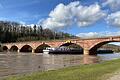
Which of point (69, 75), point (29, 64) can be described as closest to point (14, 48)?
point (29, 64)

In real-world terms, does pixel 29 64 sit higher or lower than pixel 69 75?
higher

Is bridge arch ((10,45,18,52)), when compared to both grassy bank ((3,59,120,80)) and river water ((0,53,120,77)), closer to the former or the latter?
river water ((0,53,120,77))

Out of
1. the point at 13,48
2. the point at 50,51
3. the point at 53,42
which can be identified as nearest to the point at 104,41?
the point at 50,51

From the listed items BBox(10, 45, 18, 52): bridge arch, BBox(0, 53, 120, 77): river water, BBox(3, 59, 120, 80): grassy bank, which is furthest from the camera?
BBox(10, 45, 18, 52): bridge arch

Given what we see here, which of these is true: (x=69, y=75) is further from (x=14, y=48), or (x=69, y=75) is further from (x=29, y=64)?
(x=14, y=48)

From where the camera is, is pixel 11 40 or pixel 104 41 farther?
pixel 11 40

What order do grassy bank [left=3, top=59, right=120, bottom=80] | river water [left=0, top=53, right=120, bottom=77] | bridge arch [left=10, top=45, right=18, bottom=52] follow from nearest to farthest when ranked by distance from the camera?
grassy bank [left=3, top=59, right=120, bottom=80], river water [left=0, top=53, right=120, bottom=77], bridge arch [left=10, top=45, right=18, bottom=52]

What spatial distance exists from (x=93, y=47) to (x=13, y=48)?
7024cm

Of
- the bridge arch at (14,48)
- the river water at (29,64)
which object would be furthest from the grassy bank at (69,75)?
the bridge arch at (14,48)

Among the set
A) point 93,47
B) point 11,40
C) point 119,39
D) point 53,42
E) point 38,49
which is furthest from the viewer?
point 11,40

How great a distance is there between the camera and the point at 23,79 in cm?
1847

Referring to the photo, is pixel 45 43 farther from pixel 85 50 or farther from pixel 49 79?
pixel 49 79

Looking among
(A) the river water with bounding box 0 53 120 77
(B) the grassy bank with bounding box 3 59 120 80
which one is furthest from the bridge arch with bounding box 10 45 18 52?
(B) the grassy bank with bounding box 3 59 120 80

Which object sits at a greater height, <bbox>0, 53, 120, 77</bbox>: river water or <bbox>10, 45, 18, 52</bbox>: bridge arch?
<bbox>10, 45, 18, 52</bbox>: bridge arch
